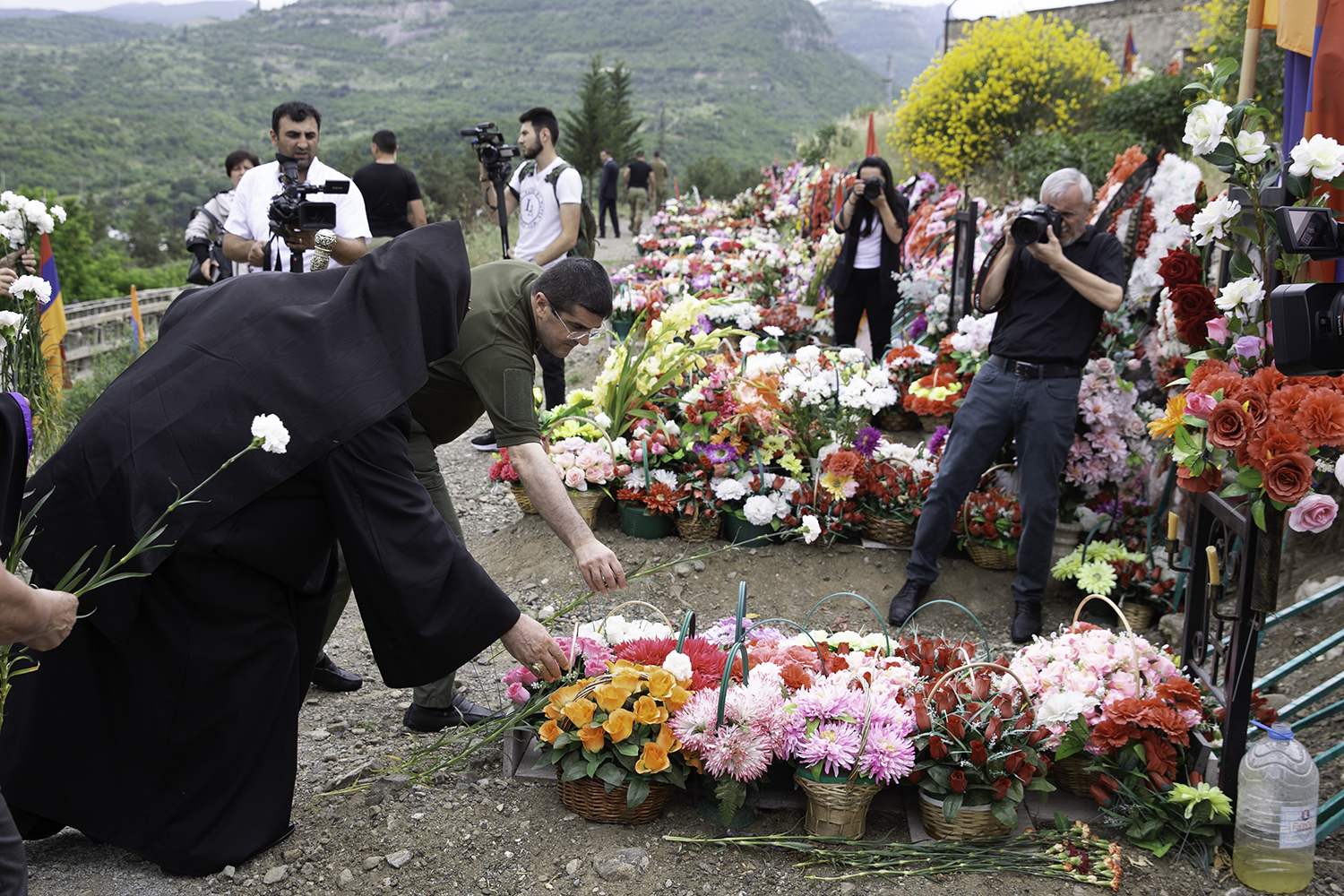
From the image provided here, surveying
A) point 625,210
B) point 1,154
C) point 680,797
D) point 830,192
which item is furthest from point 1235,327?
point 1,154

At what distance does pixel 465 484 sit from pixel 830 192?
6.12m

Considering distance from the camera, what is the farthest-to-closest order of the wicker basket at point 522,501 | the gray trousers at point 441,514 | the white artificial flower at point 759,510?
the wicker basket at point 522,501 → the white artificial flower at point 759,510 → the gray trousers at point 441,514

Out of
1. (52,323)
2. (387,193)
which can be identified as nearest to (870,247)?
(387,193)

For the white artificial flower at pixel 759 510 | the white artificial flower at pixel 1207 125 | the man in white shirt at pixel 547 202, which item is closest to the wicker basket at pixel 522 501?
the man in white shirt at pixel 547 202

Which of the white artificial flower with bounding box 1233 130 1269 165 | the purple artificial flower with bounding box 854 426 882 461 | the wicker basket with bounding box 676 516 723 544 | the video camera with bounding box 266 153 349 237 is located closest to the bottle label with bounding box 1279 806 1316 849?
the white artificial flower with bounding box 1233 130 1269 165

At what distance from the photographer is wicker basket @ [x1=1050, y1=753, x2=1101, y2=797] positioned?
2648 mm

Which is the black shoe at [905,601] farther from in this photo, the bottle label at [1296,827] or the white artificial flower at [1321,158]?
the white artificial flower at [1321,158]

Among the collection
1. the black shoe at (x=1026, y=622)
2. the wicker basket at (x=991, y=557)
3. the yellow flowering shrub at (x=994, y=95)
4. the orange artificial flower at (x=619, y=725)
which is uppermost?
the yellow flowering shrub at (x=994, y=95)

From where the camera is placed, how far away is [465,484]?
589cm

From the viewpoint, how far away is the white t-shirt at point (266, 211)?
457 cm

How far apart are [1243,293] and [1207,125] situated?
446mm

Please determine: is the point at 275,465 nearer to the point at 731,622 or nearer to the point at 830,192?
the point at 731,622

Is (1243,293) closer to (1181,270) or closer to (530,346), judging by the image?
(1181,270)

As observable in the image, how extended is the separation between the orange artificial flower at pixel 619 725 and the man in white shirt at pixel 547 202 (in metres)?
3.31
